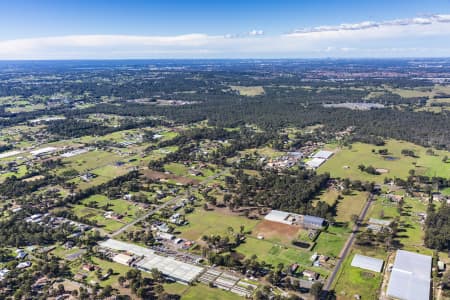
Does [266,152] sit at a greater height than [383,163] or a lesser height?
greater

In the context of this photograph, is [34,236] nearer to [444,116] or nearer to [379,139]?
[379,139]

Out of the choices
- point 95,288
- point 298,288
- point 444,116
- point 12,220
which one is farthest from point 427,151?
point 12,220

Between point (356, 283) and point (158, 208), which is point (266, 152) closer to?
point (158, 208)

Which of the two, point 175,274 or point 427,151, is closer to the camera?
point 175,274

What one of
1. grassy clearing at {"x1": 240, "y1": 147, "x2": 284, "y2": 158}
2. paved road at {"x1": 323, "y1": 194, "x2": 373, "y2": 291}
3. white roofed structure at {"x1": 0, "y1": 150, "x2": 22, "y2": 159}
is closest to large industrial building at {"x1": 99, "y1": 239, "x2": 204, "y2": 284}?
paved road at {"x1": 323, "y1": 194, "x2": 373, "y2": 291}

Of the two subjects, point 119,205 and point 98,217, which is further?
point 119,205

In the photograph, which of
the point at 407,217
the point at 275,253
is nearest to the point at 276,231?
the point at 275,253
